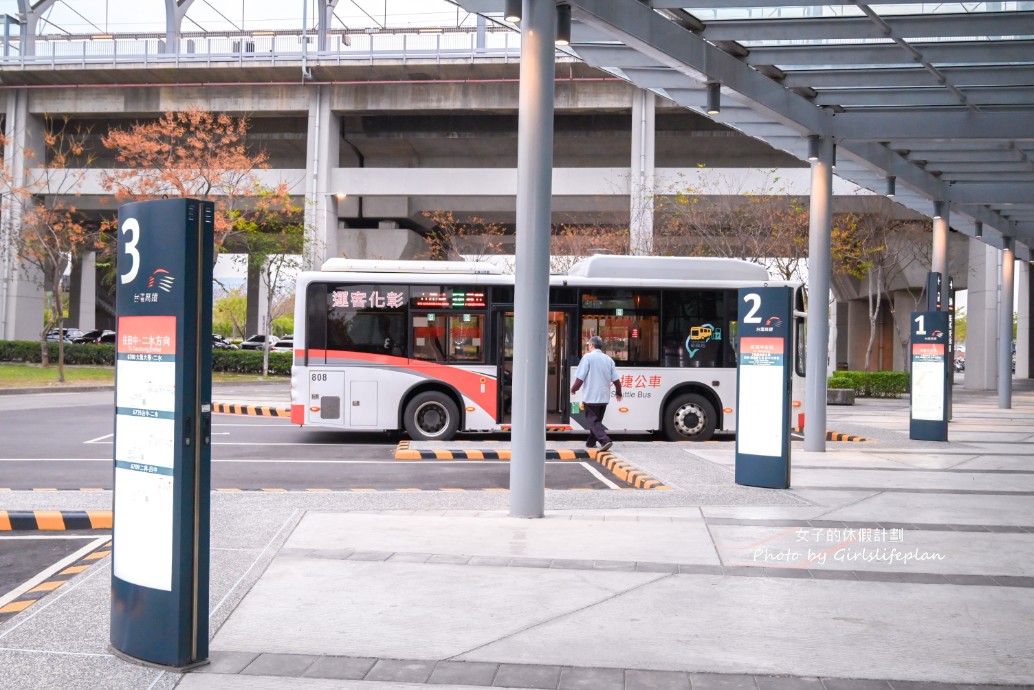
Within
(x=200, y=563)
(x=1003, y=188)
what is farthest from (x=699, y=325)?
(x=200, y=563)

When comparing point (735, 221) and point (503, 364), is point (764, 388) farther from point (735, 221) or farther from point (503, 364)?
point (735, 221)

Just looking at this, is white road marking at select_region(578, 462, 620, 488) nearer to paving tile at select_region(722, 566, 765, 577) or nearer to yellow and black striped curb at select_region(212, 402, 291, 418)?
paving tile at select_region(722, 566, 765, 577)

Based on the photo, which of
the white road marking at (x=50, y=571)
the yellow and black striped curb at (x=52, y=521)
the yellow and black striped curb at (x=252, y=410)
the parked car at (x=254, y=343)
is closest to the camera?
the white road marking at (x=50, y=571)

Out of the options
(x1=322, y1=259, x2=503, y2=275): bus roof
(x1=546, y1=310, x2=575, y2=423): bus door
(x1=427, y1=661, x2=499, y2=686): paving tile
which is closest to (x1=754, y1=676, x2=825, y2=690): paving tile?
(x1=427, y1=661, x2=499, y2=686): paving tile

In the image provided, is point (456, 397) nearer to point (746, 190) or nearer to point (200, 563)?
point (200, 563)

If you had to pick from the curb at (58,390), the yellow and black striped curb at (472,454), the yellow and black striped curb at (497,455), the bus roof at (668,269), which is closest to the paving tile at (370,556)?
the yellow and black striped curb at (497,455)

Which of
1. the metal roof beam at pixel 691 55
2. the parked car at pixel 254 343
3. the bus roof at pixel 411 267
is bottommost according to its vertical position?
the parked car at pixel 254 343

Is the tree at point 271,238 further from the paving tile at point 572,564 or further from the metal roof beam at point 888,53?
the paving tile at point 572,564

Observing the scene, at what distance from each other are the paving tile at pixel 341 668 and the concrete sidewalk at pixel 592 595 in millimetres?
17

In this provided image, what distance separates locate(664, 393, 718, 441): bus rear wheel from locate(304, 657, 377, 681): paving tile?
501 inches

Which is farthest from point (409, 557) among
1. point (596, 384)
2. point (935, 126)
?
point (935, 126)

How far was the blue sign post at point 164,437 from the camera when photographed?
189 inches

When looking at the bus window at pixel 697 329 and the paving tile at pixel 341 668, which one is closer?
the paving tile at pixel 341 668

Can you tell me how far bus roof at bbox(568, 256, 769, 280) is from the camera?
684 inches
